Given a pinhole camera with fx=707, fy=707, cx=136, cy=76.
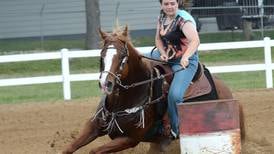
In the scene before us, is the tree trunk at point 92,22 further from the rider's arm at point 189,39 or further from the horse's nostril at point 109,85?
the horse's nostril at point 109,85

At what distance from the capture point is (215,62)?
73.2ft

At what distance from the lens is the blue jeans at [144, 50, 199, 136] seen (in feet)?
25.1

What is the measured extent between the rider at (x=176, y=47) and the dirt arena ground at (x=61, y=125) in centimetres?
124

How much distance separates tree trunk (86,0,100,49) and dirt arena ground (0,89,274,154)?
1154 centimetres

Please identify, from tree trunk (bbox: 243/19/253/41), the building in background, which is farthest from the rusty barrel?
the building in background

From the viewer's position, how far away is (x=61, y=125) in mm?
11766

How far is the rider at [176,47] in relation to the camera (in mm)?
7602

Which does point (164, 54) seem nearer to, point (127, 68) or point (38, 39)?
point (127, 68)

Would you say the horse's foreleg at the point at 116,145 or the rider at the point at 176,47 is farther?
the rider at the point at 176,47

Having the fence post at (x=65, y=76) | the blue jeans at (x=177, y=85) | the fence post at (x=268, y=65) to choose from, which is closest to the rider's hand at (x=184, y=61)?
the blue jeans at (x=177, y=85)

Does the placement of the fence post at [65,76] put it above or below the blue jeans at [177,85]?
below

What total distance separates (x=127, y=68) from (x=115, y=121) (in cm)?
58

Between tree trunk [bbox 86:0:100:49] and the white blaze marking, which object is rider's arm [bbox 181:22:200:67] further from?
tree trunk [bbox 86:0:100:49]

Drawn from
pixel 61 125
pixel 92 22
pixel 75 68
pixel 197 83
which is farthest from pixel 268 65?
pixel 92 22
